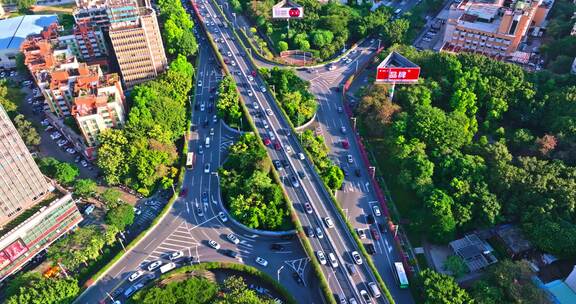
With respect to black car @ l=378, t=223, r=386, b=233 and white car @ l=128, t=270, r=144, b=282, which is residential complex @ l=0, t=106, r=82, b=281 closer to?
white car @ l=128, t=270, r=144, b=282

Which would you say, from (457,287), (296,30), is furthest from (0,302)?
(296,30)

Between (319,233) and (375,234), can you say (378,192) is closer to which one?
(375,234)

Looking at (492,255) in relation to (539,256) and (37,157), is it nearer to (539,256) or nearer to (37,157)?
(539,256)

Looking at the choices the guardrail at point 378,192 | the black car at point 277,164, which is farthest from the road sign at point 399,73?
the black car at point 277,164

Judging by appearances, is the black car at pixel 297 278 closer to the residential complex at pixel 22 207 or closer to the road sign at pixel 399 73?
the residential complex at pixel 22 207

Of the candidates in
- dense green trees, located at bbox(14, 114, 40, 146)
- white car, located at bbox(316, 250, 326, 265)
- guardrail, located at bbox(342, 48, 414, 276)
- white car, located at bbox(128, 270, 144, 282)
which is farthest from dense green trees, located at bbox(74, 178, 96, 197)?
guardrail, located at bbox(342, 48, 414, 276)

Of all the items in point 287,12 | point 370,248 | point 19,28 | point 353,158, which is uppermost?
point 287,12

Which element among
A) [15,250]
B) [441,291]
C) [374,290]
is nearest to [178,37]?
[15,250]
